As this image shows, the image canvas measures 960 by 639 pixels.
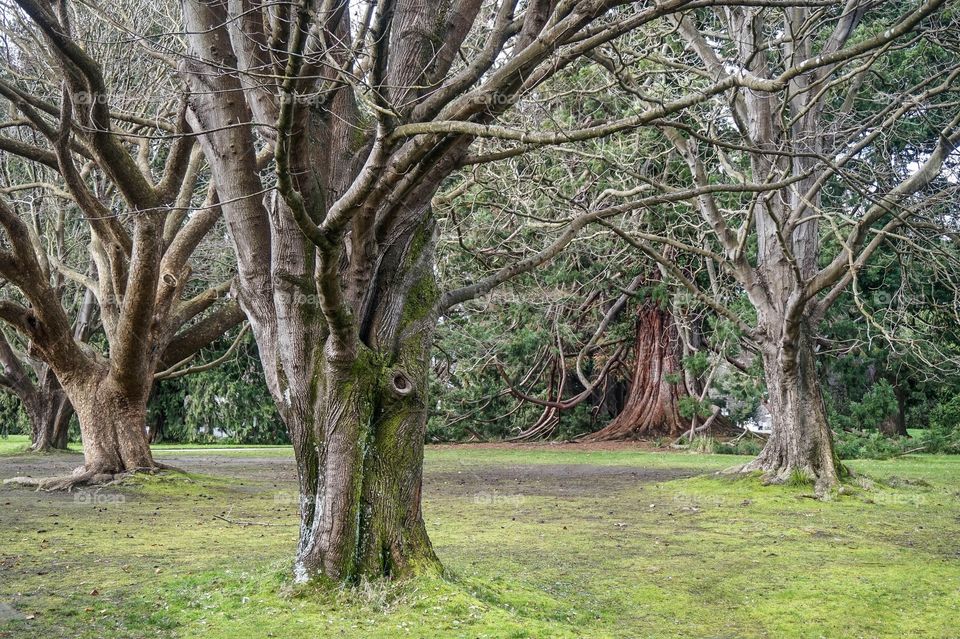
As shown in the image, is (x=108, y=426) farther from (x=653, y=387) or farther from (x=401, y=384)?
(x=653, y=387)

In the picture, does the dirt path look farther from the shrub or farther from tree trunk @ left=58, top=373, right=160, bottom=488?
the shrub

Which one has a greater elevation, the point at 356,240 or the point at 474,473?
Answer: the point at 356,240

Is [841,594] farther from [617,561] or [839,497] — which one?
[839,497]

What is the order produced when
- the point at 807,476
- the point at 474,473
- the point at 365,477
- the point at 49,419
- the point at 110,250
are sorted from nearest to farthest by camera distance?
the point at 365,477
the point at 807,476
the point at 110,250
the point at 474,473
the point at 49,419

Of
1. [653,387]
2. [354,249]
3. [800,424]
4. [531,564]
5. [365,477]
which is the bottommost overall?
[531,564]

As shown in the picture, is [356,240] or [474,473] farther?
[474,473]

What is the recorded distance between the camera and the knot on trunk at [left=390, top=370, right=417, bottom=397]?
212 inches

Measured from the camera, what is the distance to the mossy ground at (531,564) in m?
4.91

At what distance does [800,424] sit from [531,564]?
5.88 m

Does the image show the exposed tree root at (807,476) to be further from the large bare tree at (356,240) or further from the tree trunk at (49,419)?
the tree trunk at (49,419)

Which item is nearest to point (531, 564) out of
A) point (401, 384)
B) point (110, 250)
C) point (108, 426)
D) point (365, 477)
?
point (365, 477)

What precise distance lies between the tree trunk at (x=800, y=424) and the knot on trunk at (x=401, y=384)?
724 cm

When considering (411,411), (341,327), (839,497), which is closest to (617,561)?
(411,411)

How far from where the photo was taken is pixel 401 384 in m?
5.43
